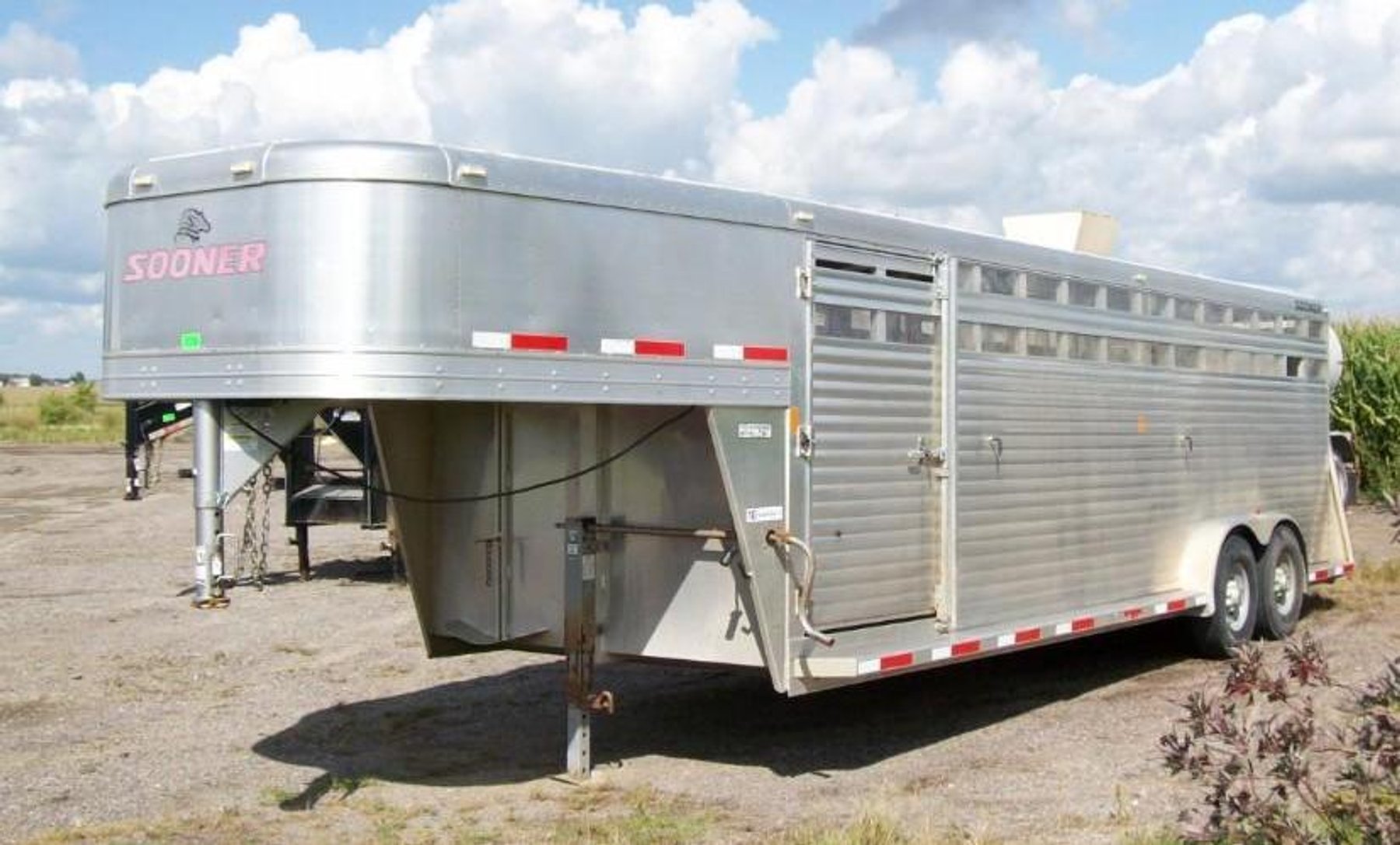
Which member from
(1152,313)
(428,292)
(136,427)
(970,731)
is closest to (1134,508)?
(1152,313)

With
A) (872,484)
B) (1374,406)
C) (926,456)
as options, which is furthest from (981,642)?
(1374,406)

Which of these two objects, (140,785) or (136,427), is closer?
(140,785)

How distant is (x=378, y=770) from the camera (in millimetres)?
8070

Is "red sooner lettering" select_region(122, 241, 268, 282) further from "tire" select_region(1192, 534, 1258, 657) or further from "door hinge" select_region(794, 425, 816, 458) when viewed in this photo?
"tire" select_region(1192, 534, 1258, 657)

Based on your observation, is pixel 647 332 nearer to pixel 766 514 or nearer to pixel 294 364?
pixel 766 514

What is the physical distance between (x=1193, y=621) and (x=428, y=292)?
22.6 feet

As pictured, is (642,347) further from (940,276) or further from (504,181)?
(940,276)

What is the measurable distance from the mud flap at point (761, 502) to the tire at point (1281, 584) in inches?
216

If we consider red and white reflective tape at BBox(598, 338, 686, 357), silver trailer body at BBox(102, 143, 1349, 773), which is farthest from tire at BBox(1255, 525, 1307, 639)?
red and white reflective tape at BBox(598, 338, 686, 357)

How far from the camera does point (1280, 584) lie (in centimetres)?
1183

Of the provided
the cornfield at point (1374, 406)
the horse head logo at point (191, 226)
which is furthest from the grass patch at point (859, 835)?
the cornfield at point (1374, 406)

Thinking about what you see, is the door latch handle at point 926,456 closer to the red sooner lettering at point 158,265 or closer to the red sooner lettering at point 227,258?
the red sooner lettering at point 227,258

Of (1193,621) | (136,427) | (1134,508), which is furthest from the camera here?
(136,427)

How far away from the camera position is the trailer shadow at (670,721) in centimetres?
825
